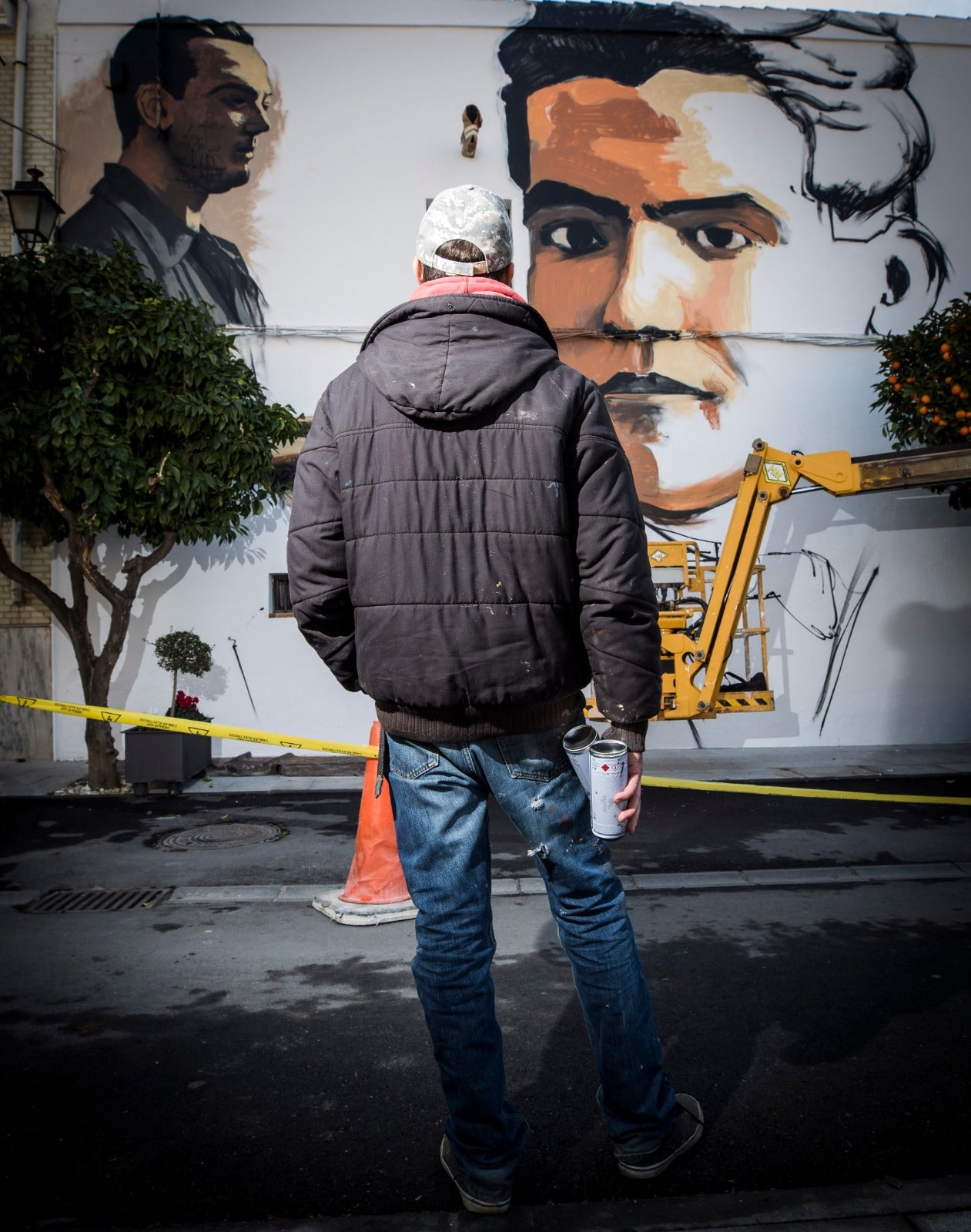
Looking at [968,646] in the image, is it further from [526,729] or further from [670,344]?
[526,729]

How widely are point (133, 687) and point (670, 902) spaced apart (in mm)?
7141

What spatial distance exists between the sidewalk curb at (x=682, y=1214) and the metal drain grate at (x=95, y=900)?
287cm

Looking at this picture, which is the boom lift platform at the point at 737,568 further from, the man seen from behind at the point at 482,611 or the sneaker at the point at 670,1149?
the man seen from behind at the point at 482,611

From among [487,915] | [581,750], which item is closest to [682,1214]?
[487,915]

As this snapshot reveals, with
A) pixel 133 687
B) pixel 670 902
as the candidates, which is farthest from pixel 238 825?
pixel 133 687

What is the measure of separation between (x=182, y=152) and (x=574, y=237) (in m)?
4.33

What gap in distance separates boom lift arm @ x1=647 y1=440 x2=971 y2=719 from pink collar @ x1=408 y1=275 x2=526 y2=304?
6173 millimetres

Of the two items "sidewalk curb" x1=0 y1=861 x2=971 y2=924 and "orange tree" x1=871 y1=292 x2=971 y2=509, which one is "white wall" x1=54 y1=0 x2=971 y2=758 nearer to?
→ "orange tree" x1=871 y1=292 x2=971 y2=509

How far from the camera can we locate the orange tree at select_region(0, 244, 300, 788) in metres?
7.30

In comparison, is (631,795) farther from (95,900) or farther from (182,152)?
(182,152)

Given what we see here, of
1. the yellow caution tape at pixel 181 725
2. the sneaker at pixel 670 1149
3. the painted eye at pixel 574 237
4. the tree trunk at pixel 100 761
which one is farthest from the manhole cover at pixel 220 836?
the painted eye at pixel 574 237

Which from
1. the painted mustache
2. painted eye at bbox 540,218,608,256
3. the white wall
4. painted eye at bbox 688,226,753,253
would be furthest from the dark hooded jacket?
painted eye at bbox 688,226,753,253

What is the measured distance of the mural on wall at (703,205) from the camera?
10.6 meters

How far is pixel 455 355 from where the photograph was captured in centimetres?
205
